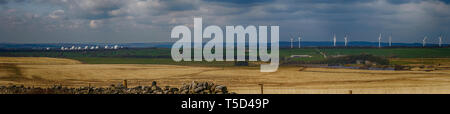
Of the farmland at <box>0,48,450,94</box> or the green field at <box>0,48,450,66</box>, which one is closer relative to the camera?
the farmland at <box>0,48,450,94</box>

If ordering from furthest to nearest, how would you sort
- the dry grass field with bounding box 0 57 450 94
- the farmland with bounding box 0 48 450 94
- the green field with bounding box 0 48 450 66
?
the green field with bounding box 0 48 450 66 → the farmland with bounding box 0 48 450 94 → the dry grass field with bounding box 0 57 450 94

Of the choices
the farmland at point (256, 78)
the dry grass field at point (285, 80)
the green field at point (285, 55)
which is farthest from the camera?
the green field at point (285, 55)

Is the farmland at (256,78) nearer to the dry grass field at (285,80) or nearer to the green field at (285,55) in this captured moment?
the dry grass field at (285,80)

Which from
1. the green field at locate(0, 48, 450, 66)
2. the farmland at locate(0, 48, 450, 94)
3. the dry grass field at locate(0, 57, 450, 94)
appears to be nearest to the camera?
the dry grass field at locate(0, 57, 450, 94)

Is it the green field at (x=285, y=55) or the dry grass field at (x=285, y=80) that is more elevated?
the green field at (x=285, y=55)

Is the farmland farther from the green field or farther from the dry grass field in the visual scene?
the green field

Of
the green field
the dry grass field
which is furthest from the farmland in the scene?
the green field

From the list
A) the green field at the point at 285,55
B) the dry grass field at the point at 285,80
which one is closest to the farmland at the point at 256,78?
the dry grass field at the point at 285,80
